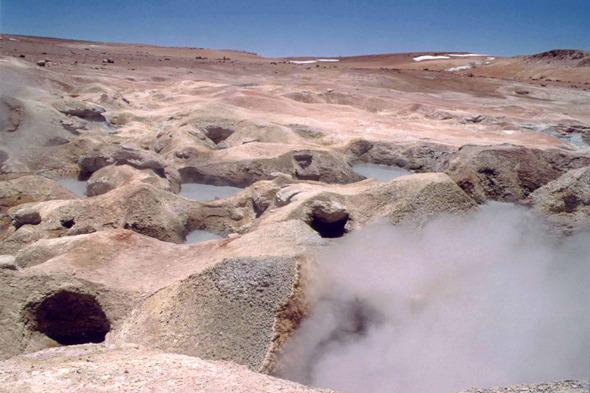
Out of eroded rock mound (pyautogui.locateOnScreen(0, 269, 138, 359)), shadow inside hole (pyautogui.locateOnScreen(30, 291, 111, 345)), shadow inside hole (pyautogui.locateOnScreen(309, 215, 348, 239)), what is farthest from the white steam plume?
shadow inside hole (pyautogui.locateOnScreen(30, 291, 111, 345))

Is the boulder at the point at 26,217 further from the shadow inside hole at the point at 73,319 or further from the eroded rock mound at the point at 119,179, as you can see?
the shadow inside hole at the point at 73,319

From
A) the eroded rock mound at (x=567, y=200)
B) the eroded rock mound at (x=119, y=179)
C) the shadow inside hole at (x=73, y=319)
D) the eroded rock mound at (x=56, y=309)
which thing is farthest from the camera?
the eroded rock mound at (x=119, y=179)

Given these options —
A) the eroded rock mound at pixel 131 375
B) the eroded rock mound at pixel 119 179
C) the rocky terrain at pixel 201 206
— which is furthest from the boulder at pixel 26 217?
the eroded rock mound at pixel 131 375

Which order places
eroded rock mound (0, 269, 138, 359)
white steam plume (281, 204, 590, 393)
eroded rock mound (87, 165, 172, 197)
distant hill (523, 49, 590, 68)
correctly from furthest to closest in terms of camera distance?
distant hill (523, 49, 590, 68) < eroded rock mound (87, 165, 172, 197) < eroded rock mound (0, 269, 138, 359) < white steam plume (281, 204, 590, 393)

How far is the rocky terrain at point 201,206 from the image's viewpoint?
3.68 m

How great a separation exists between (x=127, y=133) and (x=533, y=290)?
11711 mm

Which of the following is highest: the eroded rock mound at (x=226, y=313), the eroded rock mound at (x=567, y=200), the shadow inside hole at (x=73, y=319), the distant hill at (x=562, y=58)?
the distant hill at (x=562, y=58)

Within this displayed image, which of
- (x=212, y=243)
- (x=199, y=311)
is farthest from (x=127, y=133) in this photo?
(x=199, y=311)

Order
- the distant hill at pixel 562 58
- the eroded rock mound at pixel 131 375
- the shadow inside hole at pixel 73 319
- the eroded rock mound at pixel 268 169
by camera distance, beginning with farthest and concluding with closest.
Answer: the distant hill at pixel 562 58 < the eroded rock mound at pixel 268 169 < the shadow inside hole at pixel 73 319 < the eroded rock mound at pixel 131 375

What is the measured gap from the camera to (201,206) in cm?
828

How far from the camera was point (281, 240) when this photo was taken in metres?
5.10

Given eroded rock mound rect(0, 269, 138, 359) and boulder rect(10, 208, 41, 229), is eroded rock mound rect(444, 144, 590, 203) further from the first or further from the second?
boulder rect(10, 208, 41, 229)

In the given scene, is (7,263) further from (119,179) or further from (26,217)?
(119,179)

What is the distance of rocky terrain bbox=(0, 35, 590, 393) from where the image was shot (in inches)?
145
